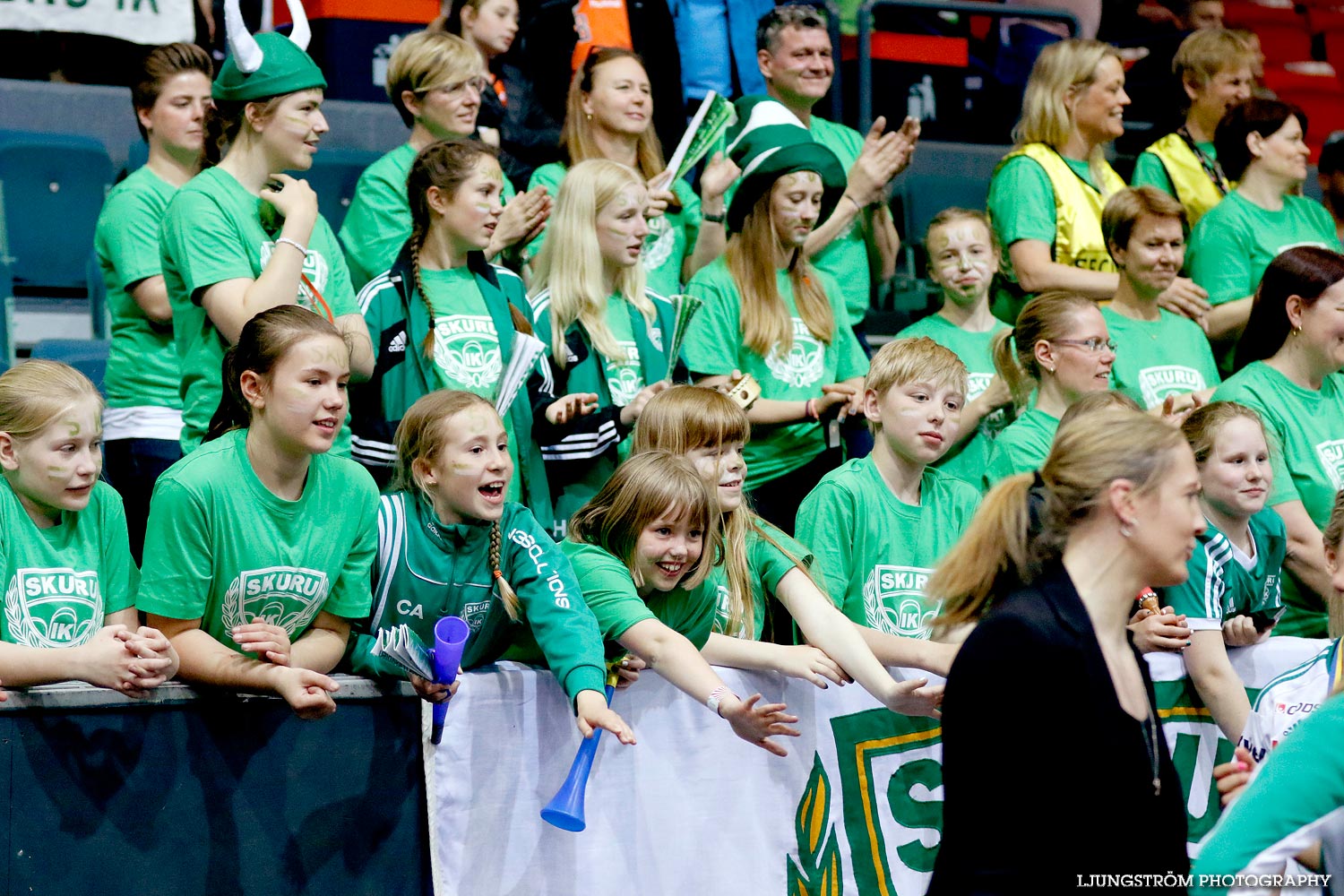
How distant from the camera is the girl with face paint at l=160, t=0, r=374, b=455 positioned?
14.6 ft

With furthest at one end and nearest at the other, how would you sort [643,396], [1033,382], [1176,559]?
1. [1033,382]
2. [643,396]
3. [1176,559]

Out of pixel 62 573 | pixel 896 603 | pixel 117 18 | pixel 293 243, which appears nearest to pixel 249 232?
pixel 293 243

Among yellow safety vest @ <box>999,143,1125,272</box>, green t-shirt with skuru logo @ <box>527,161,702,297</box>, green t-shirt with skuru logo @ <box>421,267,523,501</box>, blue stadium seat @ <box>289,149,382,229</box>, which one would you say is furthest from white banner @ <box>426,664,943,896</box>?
blue stadium seat @ <box>289,149,382,229</box>

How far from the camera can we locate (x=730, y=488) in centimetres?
461

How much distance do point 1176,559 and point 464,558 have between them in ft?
6.10

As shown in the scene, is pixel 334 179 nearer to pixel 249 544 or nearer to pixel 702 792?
pixel 249 544

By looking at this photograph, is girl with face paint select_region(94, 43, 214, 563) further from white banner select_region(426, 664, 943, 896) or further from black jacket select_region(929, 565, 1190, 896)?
black jacket select_region(929, 565, 1190, 896)

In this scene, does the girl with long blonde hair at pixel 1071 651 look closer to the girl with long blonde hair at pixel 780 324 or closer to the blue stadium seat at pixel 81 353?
the girl with long blonde hair at pixel 780 324

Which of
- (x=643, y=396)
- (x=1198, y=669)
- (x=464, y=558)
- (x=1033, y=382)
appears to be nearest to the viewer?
(x=464, y=558)

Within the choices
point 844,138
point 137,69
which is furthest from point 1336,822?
point 844,138

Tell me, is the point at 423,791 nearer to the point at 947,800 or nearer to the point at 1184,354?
the point at 947,800

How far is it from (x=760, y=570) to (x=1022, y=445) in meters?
1.12

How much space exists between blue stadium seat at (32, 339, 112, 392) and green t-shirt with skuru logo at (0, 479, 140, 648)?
2033mm

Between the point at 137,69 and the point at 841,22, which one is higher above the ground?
the point at 841,22
